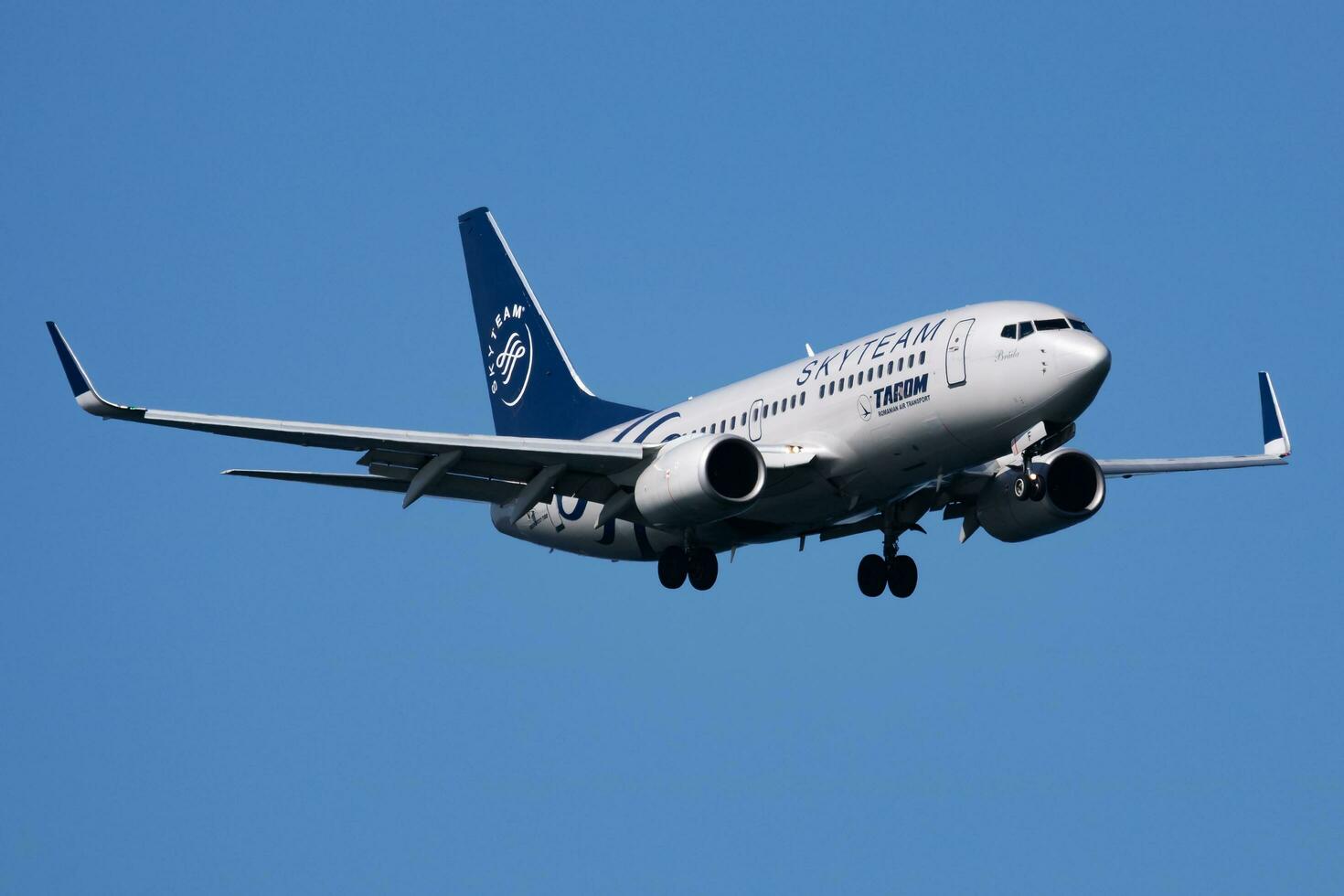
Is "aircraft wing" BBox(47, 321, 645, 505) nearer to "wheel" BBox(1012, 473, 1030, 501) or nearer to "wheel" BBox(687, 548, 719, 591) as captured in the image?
"wheel" BBox(687, 548, 719, 591)

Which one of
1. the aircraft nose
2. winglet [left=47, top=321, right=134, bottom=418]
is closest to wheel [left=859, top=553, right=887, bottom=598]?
the aircraft nose

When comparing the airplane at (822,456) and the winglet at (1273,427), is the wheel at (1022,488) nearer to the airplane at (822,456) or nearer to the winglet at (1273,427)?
the airplane at (822,456)

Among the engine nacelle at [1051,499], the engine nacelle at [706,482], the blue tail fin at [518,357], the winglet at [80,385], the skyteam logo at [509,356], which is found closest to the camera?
the winglet at [80,385]

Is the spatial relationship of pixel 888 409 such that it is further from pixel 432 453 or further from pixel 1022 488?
pixel 432 453

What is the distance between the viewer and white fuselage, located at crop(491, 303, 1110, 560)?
110 ft

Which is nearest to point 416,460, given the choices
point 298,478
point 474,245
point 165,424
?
point 298,478

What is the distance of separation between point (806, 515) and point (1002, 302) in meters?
6.17

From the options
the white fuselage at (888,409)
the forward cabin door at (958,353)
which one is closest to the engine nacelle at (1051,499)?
the white fuselage at (888,409)

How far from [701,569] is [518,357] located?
12.4 m

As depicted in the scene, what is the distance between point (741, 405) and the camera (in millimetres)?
38875

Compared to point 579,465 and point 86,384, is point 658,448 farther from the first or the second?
point 86,384

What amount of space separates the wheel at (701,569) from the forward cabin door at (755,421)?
2658 millimetres

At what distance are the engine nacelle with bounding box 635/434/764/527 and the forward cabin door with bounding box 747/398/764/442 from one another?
69.8 inches

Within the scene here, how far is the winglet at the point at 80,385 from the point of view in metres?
32.0
